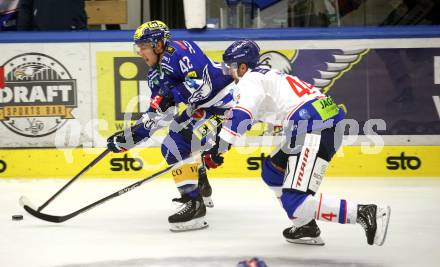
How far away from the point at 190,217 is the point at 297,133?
1.06 meters

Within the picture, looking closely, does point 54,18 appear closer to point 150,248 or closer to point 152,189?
point 152,189

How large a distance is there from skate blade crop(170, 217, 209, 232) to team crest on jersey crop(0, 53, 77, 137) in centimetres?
221

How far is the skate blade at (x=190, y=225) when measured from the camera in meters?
4.89

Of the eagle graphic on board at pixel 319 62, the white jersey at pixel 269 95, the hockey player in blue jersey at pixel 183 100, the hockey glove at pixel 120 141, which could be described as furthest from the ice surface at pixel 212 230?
the eagle graphic on board at pixel 319 62

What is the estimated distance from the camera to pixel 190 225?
4.93 metres

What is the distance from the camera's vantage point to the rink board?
6.65 meters

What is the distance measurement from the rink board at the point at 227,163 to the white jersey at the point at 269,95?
2.39 meters

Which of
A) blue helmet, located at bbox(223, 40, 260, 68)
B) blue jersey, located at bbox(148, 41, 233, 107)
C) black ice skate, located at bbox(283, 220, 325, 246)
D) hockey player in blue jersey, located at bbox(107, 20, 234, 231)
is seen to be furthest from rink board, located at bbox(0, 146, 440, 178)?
blue helmet, located at bbox(223, 40, 260, 68)

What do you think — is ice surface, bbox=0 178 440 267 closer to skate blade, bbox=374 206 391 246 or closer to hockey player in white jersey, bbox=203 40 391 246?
skate blade, bbox=374 206 391 246

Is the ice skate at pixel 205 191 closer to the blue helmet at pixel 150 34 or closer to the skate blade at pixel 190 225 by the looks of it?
the skate blade at pixel 190 225

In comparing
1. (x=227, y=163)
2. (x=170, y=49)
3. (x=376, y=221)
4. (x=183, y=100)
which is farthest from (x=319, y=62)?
(x=376, y=221)

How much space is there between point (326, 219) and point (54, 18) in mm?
3803

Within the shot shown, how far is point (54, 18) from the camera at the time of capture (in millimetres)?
7004

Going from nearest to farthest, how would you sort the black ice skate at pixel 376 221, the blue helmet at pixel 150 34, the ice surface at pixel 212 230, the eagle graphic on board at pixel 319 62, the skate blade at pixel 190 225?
1. the black ice skate at pixel 376 221
2. the ice surface at pixel 212 230
3. the skate blade at pixel 190 225
4. the blue helmet at pixel 150 34
5. the eagle graphic on board at pixel 319 62
